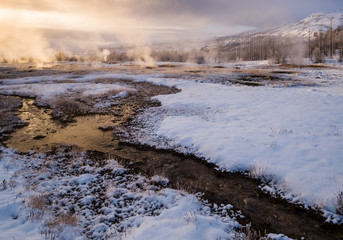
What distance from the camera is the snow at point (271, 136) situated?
225 inches

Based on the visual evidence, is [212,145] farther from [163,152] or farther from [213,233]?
[213,233]

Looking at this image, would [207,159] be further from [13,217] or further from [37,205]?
[13,217]

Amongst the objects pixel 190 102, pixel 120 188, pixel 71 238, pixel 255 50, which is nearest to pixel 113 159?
pixel 120 188

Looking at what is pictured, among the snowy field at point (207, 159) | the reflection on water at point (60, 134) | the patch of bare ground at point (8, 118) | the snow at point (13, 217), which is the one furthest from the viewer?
the patch of bare ground at point (8, 118)

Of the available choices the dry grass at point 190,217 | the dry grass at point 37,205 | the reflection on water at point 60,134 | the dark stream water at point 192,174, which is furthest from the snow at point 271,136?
the dry grass at point 37,205

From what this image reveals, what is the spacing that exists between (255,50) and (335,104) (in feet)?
324

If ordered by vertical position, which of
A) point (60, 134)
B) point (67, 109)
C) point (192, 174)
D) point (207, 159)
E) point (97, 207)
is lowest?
point (97, 207)

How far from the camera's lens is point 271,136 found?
8.34m

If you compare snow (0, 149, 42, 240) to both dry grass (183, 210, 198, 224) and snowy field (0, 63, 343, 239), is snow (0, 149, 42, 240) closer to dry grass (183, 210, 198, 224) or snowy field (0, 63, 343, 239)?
snowy field (0, 63, 343, 239)

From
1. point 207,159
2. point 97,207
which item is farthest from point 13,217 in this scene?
point 207,159

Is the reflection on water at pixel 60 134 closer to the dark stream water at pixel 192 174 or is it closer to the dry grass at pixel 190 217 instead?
the dark stream water at pixel 192 174

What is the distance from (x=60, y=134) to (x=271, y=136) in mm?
10004

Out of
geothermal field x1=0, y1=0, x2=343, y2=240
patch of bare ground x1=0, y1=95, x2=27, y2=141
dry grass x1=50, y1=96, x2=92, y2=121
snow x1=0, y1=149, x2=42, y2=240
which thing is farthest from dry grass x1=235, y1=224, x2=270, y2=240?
dry grass x1=50, y1=96, x2=92, y2=121

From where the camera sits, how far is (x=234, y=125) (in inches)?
394
